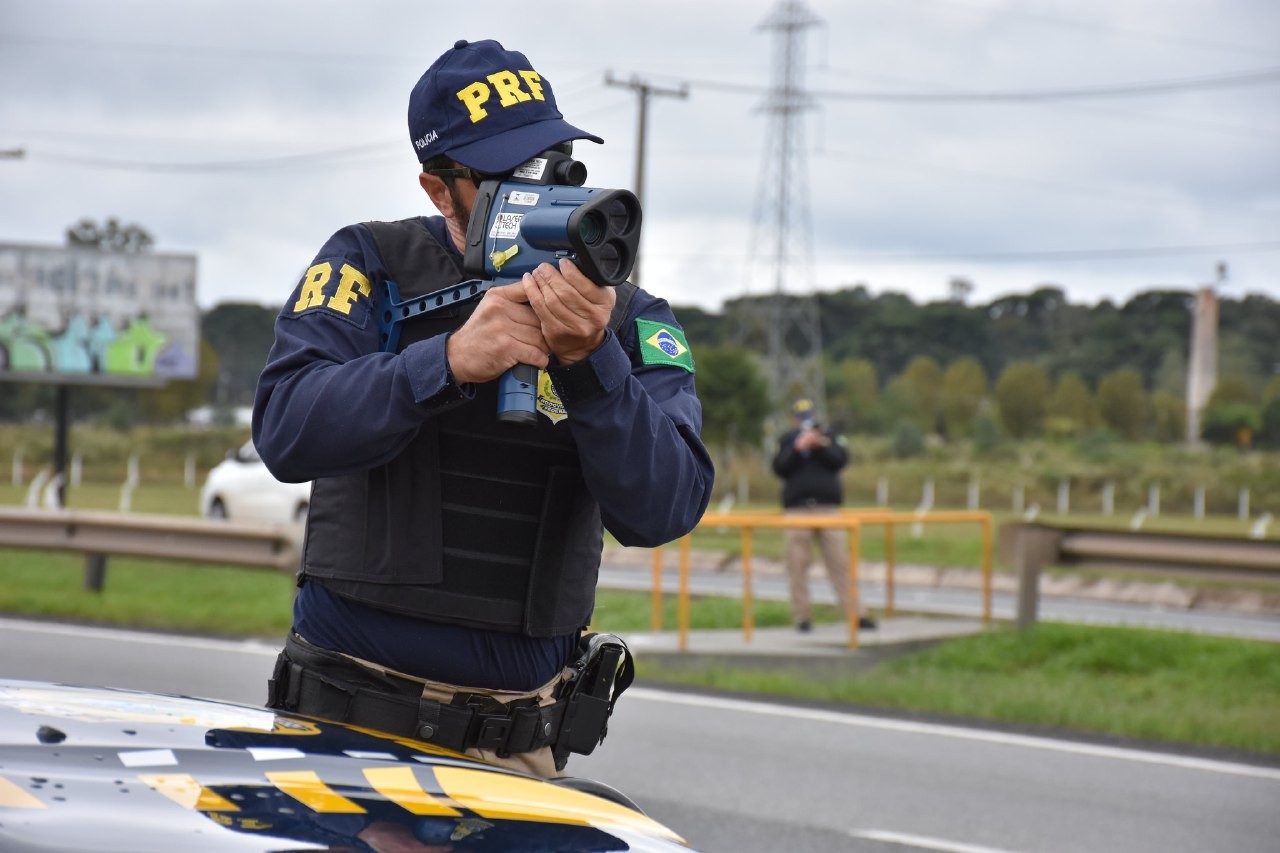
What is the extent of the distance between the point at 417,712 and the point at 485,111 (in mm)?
946

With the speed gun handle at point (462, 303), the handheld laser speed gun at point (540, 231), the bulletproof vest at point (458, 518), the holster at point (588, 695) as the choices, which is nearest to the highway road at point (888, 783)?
the holster at point (588, 695)

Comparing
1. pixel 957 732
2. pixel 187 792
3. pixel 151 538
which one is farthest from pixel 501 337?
pixel 151 538

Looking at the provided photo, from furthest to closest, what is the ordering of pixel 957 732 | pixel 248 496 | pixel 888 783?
pixel 248 496 < pixel 957 732 < pixel 888 783

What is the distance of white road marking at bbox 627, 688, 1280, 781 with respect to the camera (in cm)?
741

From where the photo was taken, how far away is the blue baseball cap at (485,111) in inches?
91.7

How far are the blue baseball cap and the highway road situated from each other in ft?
11.8

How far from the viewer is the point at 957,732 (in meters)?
8.11

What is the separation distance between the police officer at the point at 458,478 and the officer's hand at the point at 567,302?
0.09 m

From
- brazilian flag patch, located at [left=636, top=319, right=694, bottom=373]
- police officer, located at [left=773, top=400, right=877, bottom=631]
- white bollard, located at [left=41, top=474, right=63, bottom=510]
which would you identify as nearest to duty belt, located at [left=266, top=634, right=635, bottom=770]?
brazilian flag patch, located at [left=636, top=319, right=694, bottom=373]

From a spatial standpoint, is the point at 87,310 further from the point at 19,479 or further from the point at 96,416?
the point at 96,416

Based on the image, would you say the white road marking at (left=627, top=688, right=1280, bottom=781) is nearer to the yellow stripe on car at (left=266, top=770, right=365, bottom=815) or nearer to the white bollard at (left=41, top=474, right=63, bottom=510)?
the yellow stripe on car at (left=266, top=770, right=365, bottom=815)

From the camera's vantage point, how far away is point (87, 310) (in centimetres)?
2623

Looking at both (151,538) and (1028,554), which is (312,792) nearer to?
(1028,554)

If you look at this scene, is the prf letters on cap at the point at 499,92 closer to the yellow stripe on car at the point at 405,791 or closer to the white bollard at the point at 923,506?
the yellow stripe on car at the point at 405,791
